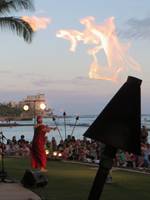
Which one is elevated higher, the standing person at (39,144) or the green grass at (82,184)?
the standing person at (39,144)

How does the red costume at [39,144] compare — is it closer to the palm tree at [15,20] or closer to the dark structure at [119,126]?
the palm tree at [15,20]

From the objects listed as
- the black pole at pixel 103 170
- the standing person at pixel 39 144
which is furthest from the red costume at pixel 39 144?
the black pole at pixel 103 170

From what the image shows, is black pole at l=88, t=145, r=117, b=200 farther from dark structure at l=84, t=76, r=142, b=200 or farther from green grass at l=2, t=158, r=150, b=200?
green grass at l=2, t=158, r=150, b=200

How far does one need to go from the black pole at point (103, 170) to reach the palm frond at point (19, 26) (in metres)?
15.4

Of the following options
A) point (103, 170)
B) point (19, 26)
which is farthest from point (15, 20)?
point (103, 170)

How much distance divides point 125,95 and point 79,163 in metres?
17.0

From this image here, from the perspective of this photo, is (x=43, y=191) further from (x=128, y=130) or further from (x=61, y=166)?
(x=128, y=130)

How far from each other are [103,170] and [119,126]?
0.30 meters

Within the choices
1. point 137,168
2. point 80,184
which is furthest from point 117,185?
point 137,168

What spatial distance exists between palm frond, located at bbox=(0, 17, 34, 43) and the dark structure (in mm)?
15289

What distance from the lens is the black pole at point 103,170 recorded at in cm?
303

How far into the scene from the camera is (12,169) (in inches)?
A: 674

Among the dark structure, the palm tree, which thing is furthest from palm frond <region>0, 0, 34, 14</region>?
the dark structure

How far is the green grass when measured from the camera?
1132cm
